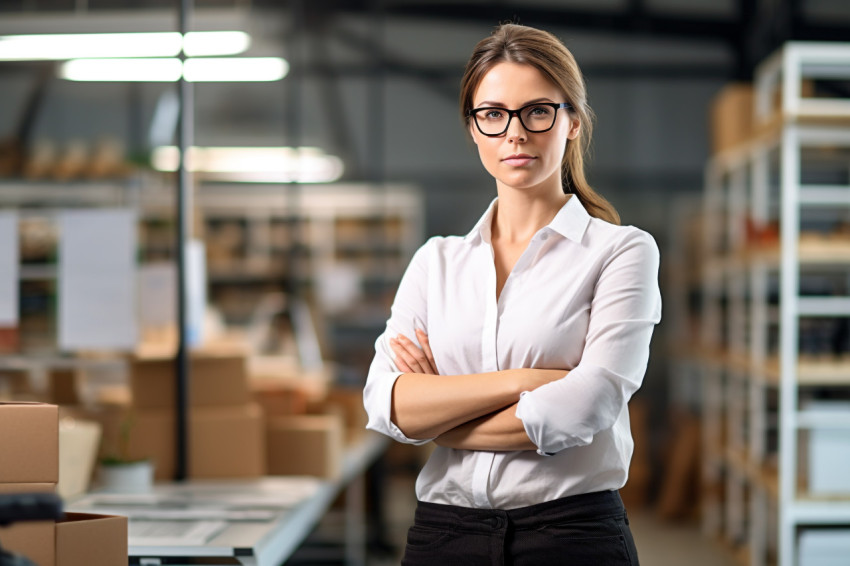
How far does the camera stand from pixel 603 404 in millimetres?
1636

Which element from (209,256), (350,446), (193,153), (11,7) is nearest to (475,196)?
(209,256)

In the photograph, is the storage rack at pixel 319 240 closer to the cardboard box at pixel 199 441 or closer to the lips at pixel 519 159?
the cardboard box at pixel 199 441

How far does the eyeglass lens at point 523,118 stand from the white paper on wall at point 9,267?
8.18 ft

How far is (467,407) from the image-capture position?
171cm

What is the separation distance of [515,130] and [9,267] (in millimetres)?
2581

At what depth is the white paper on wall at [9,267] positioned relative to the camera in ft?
11.7

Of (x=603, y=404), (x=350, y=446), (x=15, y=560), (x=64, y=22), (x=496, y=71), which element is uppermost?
(x=64, y=22)

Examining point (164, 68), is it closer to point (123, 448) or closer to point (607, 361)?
point (123, 448)

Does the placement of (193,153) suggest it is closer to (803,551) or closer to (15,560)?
(803,551)

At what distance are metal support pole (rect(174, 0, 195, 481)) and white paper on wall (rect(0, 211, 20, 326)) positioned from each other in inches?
23.8

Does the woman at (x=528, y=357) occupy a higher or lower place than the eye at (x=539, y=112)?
lower

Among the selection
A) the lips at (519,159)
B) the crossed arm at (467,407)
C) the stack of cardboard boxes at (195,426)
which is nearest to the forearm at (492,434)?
the crossed arm at (467,407)

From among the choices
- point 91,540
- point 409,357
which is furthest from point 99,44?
point 409,357

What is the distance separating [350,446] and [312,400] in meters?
0.44
